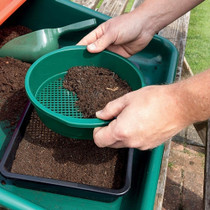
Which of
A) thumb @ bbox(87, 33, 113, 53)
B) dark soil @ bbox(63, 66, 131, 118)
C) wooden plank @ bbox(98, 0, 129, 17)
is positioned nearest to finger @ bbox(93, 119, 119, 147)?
dark soil @ bbox(63, 66, 131, 118)

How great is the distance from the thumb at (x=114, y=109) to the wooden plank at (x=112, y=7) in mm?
1055

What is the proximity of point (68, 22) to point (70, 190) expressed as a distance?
907mm

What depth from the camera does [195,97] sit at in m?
0.65

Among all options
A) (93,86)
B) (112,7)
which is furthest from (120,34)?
(112,7)

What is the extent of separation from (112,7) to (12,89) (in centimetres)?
86

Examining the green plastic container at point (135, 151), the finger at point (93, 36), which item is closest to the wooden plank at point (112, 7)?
the green plastic container at point (135, 151)

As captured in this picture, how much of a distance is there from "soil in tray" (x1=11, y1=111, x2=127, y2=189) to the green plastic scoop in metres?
0.40

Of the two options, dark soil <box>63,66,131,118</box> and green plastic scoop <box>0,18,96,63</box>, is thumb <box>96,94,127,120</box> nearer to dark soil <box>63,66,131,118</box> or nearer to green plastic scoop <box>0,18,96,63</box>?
dark soil <box>63,66,131,118</box>

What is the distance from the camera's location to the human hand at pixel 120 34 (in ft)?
3.37

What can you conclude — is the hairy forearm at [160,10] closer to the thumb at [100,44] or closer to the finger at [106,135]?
the thumb at [100,44]

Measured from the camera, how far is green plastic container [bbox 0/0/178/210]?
2.50 ft

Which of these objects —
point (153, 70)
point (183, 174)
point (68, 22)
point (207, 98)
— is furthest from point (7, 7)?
point (183, 174)

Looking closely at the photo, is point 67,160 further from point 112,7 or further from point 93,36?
point 112,7

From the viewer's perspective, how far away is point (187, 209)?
4.80 ft
